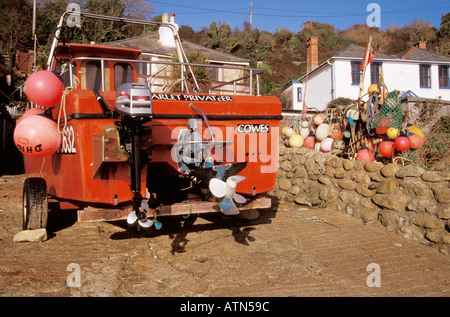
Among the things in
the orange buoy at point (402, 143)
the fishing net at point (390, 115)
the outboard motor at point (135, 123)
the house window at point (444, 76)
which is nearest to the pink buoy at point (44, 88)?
the outboard motor at point (135, 123)

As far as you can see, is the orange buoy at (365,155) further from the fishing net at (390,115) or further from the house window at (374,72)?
the house window at (374,72)

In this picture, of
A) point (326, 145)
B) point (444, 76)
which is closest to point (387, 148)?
point (326, 145)

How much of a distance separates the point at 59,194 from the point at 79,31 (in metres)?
29.5

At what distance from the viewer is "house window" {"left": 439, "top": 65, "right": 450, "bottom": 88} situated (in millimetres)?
30172

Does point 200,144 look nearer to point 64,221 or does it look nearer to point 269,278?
point 269,278

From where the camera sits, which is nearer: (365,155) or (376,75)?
(365,155)

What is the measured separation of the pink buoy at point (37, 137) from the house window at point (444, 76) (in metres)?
32.2

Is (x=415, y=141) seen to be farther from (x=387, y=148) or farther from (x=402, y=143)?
(x=387, y=148)

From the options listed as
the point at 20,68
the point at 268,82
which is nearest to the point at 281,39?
the point at 268,82

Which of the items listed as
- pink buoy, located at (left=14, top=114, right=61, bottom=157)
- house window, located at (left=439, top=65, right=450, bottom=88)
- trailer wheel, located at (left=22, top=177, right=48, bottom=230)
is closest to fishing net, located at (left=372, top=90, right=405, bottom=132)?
pink buoy, located at (left=14, top=114, right=61, bottom=157)

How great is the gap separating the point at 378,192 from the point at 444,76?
29.3m

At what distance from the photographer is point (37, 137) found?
4.35m

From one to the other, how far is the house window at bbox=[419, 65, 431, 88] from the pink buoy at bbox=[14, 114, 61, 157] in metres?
30.9

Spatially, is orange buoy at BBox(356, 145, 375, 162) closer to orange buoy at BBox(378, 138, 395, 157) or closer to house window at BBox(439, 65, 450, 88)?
orange buoy at BBox(378, 138, 395, 157)
